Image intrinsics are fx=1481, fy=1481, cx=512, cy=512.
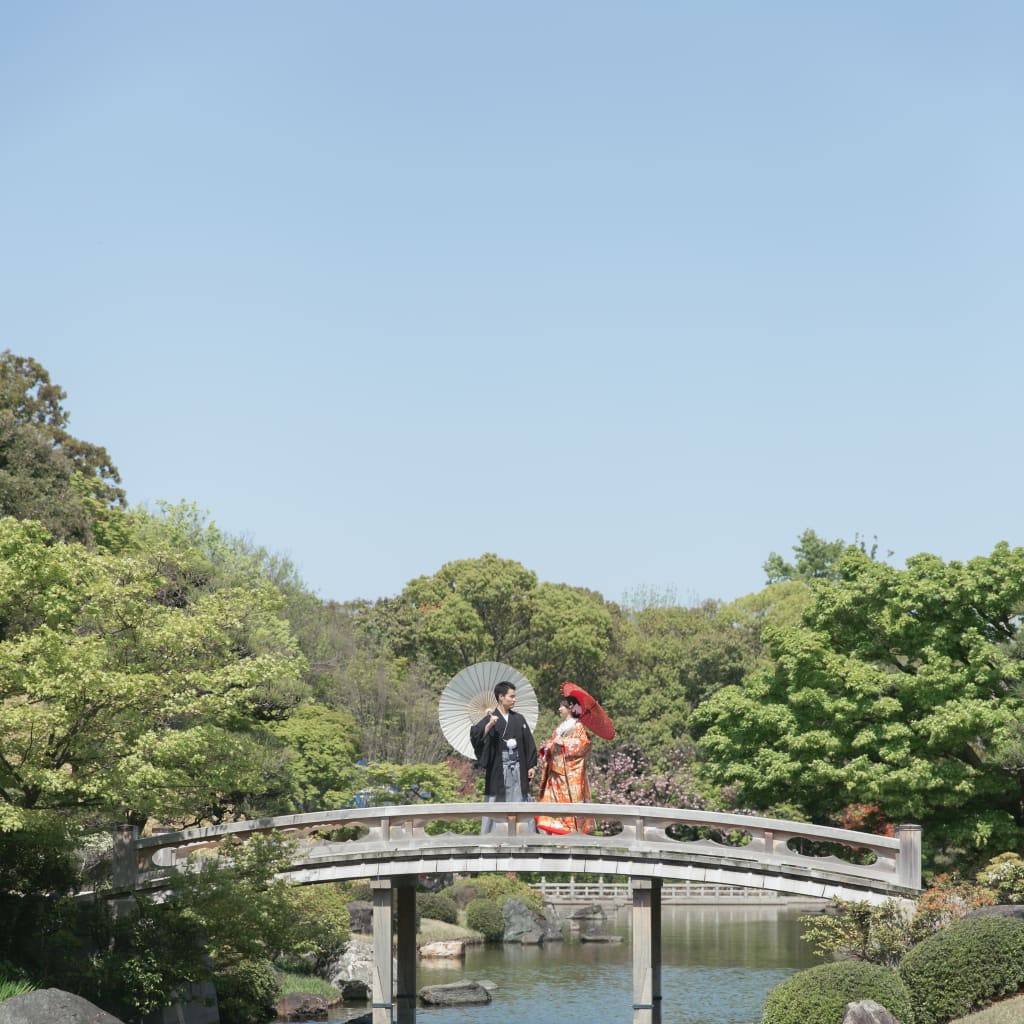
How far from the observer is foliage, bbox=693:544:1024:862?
90.0 feet

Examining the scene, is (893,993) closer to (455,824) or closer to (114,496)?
(455,824)

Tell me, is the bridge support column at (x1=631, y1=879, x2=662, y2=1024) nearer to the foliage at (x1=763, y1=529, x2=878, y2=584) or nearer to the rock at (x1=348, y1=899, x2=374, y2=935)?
the rock at (x1=348, y1=899, x2=374, y2=935)

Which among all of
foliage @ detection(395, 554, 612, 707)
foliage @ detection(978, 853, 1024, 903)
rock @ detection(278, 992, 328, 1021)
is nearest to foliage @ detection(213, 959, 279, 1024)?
rock @ detection(278, 992, 328, 1021)

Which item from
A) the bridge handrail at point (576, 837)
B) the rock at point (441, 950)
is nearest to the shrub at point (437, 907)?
the rock at point (441, 950)

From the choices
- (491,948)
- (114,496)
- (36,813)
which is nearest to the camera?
(36,813)

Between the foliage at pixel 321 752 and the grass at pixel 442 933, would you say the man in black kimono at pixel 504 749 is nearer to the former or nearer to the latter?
the grass at pixel 442 933

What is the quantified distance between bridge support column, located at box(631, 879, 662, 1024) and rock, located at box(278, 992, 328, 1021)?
6.69 meters

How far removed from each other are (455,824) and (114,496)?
787 inches

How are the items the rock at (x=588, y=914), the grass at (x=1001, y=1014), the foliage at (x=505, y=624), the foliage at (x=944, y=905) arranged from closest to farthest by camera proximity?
the grass at (x=1001, y=1014) < the foliage at (x=944, y=905) < the rock at (x=588, y=914) < the foliage at (x=505, y=624)

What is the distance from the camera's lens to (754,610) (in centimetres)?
7031

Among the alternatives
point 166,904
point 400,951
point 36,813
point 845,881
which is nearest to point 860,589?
point 845,881

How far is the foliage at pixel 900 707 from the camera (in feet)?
90.0

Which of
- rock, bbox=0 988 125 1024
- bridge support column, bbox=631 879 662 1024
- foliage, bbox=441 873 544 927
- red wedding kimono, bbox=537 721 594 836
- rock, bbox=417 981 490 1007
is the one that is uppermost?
red wedding kimono, bbox=537 721 594 836

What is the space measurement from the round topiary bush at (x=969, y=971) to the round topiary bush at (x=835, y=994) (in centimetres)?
26
